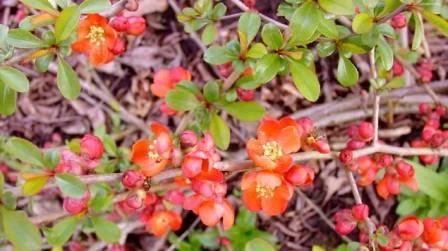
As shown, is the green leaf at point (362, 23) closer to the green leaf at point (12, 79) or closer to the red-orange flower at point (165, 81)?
the green leaf at point (12, 79)

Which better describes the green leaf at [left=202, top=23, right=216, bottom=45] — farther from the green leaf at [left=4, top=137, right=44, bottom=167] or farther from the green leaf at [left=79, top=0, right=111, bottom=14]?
the green leaf at [left=4, top=137, right=44, bottom=167]

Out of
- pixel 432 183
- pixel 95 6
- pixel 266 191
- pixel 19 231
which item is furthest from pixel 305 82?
pixel 432 183

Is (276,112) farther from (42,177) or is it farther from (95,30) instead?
(42,177)

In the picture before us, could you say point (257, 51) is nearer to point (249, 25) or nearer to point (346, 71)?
point (249, 25)

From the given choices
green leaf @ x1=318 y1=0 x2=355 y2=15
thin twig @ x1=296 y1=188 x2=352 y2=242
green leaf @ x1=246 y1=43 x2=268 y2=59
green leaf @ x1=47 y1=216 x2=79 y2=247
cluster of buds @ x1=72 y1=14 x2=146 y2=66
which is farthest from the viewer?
thin twig @ x1=296 y1=188 x2=352 y2=242

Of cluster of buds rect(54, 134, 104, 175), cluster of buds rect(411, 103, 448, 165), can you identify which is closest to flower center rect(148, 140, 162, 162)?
cluster of buds rect(54, 134, 104, 175)

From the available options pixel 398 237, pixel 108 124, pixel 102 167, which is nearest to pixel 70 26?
pixel 102 167
